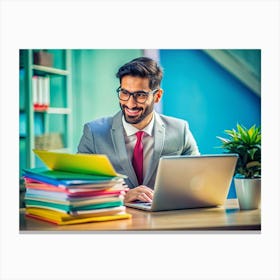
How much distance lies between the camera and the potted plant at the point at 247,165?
2537 millimetres

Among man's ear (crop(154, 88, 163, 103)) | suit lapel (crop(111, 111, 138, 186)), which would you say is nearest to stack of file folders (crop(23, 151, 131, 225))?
suit lapel (crop(111, 111, 138, 186))

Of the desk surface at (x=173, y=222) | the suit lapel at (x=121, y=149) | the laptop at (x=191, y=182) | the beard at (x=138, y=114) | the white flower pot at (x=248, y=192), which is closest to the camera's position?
the desk surface at (x=173, y=222)

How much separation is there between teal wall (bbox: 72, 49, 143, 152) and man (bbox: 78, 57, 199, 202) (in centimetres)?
6

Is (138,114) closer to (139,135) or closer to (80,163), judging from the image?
(139,135)

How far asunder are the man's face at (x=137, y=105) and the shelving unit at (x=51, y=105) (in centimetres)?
35

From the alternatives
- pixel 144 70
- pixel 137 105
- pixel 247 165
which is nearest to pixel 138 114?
pixel 137 105

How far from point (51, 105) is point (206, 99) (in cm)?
94

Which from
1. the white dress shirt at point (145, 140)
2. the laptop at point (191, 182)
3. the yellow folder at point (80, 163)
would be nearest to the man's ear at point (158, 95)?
the white dress shirt at point (145, 140)

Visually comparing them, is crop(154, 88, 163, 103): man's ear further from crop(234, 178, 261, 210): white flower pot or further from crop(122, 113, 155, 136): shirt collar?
crop(234, 178, 261, 210): white flower pot

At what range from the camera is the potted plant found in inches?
99.9

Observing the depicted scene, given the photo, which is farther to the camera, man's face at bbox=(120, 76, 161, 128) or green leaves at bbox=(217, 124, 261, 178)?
man's face at bbox=(120, 76, 161, 128)

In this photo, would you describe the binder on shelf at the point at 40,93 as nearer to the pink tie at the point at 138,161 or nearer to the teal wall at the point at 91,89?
the teal wall at the point at 91,89
